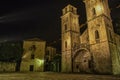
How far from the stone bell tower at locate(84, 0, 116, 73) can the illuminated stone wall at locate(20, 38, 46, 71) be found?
19.0 meters

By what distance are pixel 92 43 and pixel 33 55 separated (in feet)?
68.6

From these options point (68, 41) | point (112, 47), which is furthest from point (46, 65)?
point (112, 47)

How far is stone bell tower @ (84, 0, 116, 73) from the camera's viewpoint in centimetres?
2316

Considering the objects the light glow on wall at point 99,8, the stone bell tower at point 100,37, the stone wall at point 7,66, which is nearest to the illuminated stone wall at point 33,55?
the stone wall at point 7,66

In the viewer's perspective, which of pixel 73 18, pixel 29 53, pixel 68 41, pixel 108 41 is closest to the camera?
pixel 108 41

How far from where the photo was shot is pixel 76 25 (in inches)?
1443

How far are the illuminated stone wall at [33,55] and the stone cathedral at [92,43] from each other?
8975 millimetres

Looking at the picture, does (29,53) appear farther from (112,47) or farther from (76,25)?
(112,47)

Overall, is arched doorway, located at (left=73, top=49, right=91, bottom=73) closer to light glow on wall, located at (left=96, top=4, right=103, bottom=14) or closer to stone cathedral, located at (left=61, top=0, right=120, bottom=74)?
stone cathedral, located at (left=61, top=0, right=120, bottom=74)

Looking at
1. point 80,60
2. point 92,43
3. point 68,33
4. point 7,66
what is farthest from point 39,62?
point 92,43

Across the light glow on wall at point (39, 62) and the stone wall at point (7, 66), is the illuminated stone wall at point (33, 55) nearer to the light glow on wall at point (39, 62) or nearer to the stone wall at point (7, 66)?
the light glow on wall at point (39, 62)

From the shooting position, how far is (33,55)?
131 feet

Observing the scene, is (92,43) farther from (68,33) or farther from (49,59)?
(49,59)

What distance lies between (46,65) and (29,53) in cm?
865
